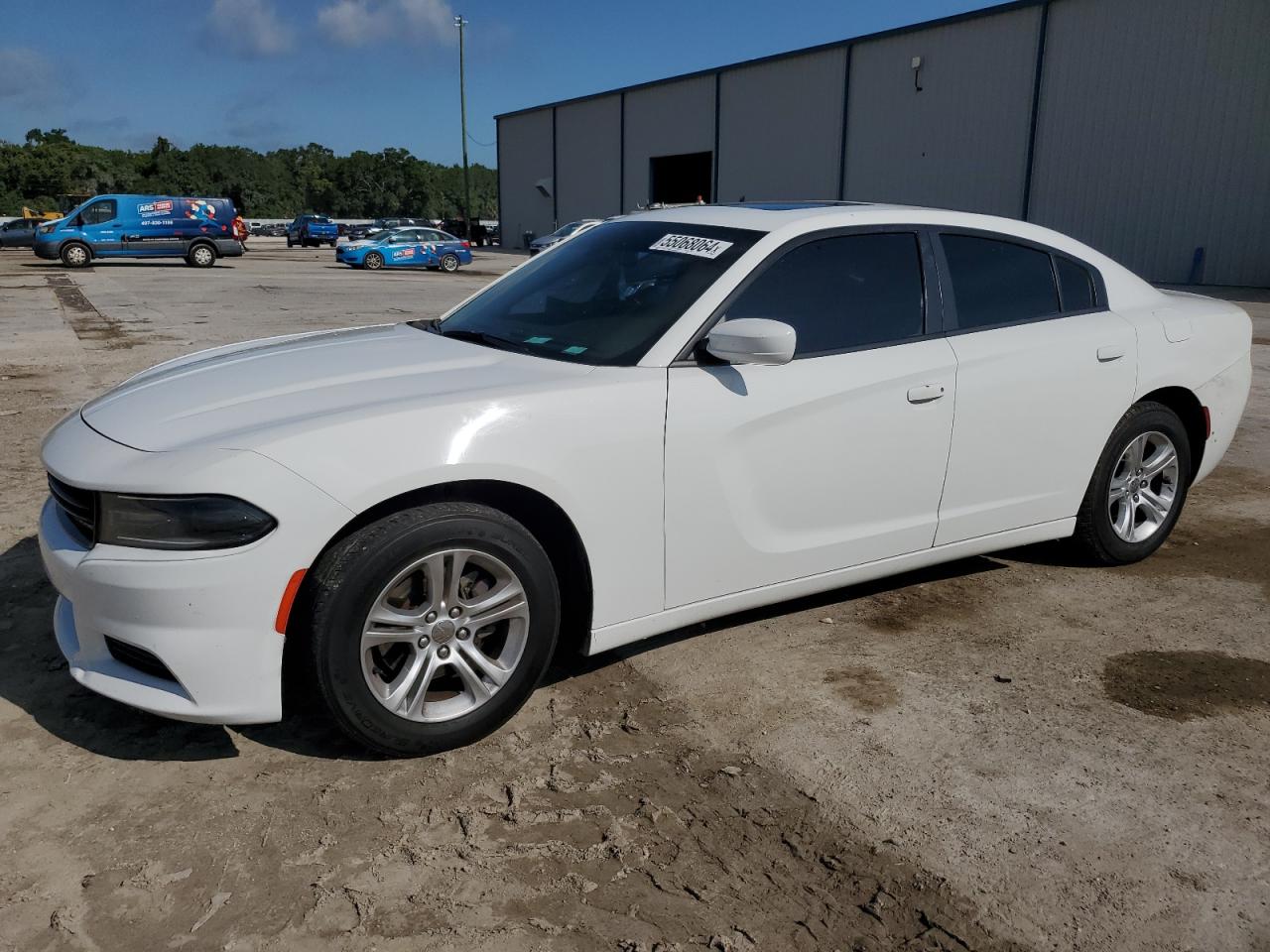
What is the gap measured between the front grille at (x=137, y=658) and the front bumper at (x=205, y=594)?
1cm

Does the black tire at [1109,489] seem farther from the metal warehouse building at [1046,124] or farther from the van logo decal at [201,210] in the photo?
the van logo decal at [201,210]

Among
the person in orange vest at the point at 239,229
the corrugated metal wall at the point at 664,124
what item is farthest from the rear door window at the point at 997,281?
the corrugated metal wall at the point at 664,124

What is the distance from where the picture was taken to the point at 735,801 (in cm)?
281

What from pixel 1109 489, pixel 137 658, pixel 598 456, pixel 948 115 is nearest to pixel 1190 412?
pixel 1109 489

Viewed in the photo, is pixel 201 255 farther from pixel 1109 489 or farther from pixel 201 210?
pixel 1109 489

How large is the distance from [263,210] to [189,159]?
32.7 feet

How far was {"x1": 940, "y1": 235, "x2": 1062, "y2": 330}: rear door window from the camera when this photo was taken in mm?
4023

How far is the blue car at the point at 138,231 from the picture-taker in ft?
92.8

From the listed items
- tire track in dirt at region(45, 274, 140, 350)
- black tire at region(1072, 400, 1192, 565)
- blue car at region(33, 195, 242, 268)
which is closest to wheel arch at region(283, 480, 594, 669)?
black tire at region(1072, 400, 1192, 565)

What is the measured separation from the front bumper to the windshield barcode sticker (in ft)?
5.34

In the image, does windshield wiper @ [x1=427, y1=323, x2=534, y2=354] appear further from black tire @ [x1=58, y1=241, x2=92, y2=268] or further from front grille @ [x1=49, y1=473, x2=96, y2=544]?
black tire @ [x1=58, y1=241, x2=92, y2=268]

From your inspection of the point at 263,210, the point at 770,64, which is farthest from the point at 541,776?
the point at 263,210

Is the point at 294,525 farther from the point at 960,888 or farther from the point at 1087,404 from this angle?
the point at 1087,404

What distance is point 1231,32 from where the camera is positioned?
2233 cm
